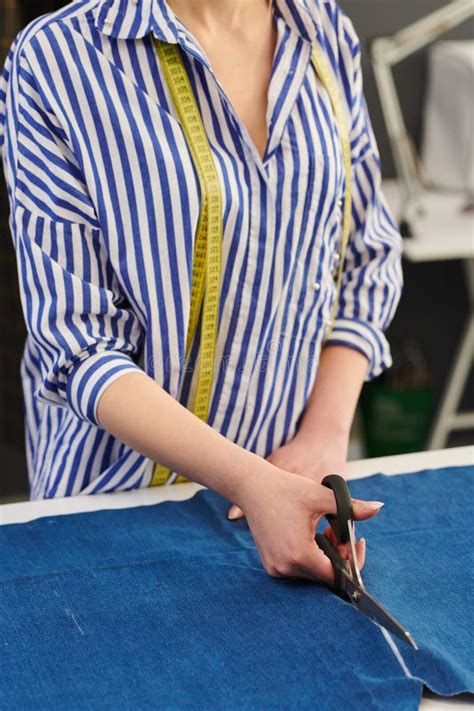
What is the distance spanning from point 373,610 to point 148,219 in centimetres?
50

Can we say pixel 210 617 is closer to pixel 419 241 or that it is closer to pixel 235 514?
pixel 235 514

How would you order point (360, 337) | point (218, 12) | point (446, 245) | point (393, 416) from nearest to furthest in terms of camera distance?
1. point (218, 12)
2. point (360, 337)
3. point (446, 245)
4. point (393, 416)

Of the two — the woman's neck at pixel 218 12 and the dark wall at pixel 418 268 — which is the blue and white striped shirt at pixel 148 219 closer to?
A: the woman's neck at pixel 218 12

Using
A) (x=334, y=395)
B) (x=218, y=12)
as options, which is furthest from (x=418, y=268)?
(x=218, y=12)

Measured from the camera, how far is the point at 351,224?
148cm

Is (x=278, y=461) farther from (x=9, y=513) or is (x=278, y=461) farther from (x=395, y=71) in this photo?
(x=395, y=71)

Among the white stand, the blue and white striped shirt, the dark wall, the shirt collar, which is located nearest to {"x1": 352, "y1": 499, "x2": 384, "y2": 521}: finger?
the blue and white striped shirt

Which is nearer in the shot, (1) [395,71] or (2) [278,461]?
(2) [278,461]

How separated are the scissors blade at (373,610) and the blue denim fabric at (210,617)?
0.03ft

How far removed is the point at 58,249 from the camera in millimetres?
1201

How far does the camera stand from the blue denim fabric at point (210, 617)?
0.91 meters

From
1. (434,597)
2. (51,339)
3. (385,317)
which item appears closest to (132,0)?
(51,339)

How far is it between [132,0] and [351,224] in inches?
17.3

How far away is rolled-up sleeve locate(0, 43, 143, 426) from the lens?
1193 mm
